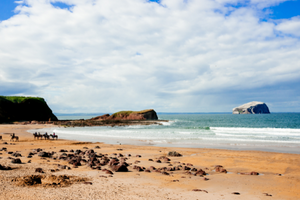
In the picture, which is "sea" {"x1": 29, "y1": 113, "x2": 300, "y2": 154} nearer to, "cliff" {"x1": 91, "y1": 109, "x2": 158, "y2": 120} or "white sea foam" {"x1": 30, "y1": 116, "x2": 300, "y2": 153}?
"white sea foam" {"x1": 30, "y1": 116, "x2": 300, "y2": 153}

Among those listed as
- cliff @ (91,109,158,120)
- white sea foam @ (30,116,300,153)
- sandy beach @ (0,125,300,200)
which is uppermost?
cliff @ (91,109,158,120)

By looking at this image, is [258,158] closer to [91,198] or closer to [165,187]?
[165,187]

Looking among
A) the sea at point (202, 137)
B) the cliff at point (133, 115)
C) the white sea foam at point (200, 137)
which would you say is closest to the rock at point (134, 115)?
the cliff at point (133, 115)

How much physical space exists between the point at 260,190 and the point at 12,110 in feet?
274

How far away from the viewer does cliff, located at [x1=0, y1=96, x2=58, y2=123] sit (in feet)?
229

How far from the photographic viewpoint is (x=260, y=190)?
777 centimetres

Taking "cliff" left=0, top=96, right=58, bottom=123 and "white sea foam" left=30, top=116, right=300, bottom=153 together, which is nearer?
"white sea foam" left=30, top=116, right=300, bottom=153

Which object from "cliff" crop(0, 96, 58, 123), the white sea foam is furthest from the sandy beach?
"cliff" crop(0, 96, 58, 123)

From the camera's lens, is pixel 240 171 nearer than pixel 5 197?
No

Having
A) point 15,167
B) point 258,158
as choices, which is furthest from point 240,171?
point 15,167

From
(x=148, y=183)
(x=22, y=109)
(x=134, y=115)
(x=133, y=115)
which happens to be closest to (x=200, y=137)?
(x=148, y=183)

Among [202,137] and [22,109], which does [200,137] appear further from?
[22,109]

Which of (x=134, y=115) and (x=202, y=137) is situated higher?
(x=134, y=115)

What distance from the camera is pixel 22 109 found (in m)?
76.2
